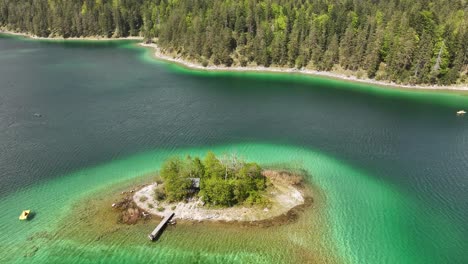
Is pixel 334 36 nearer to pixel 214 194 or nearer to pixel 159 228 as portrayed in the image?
pixel 214 194

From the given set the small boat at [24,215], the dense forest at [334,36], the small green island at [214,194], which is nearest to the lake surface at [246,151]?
the small boat at [24,215]

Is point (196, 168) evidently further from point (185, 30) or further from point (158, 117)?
point (185, 30)

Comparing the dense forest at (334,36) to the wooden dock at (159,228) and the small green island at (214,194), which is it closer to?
the small green island at (214,194)

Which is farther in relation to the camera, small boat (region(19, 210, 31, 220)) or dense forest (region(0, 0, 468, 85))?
dense forest (region(0, 0, 468, 85))

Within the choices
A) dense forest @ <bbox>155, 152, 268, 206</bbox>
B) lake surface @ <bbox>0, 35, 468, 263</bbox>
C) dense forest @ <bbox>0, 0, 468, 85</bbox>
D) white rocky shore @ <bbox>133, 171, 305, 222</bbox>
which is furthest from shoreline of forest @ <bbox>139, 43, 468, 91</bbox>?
dense forest @ <bbox>155, 152, 268, 206</bbox>

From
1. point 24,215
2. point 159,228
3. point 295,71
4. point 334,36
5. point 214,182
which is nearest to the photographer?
point 159,228

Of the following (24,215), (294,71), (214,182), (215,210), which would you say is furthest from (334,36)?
(24,215)

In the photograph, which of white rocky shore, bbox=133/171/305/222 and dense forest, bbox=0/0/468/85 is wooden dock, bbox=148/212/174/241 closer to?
white rocky shore, bbox=133/171/305/222
